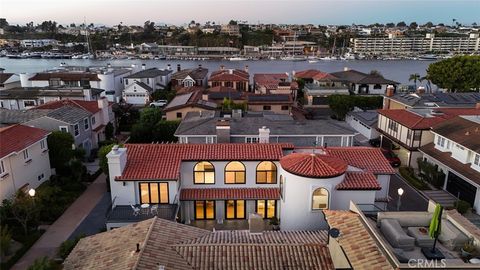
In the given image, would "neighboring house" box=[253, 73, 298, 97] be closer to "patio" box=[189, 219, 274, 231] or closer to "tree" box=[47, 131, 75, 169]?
"tree" box=[47, 131, 75, 169]

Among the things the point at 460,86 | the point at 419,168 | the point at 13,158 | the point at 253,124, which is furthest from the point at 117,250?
the point at 460,86

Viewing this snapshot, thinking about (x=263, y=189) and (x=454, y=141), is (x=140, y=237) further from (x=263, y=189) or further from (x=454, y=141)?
(x=454, y=141)

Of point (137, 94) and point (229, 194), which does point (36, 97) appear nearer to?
point (137, 94)

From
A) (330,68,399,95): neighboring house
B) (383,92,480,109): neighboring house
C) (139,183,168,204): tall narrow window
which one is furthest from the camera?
(330,68,399,95): neighboring house

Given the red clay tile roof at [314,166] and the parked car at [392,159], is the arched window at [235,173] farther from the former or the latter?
the parked car at [392,159]

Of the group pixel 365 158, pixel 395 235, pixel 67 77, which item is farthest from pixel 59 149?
pixel 67 77

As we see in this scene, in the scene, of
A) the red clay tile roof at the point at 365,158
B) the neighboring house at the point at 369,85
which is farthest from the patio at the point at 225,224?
the neighboring house at the point at 369,85

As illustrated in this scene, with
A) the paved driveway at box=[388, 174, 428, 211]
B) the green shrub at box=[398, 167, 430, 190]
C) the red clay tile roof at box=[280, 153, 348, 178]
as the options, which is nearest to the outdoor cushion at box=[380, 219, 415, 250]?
the red clay tile roof at box=[280, 153, 348, 178]
